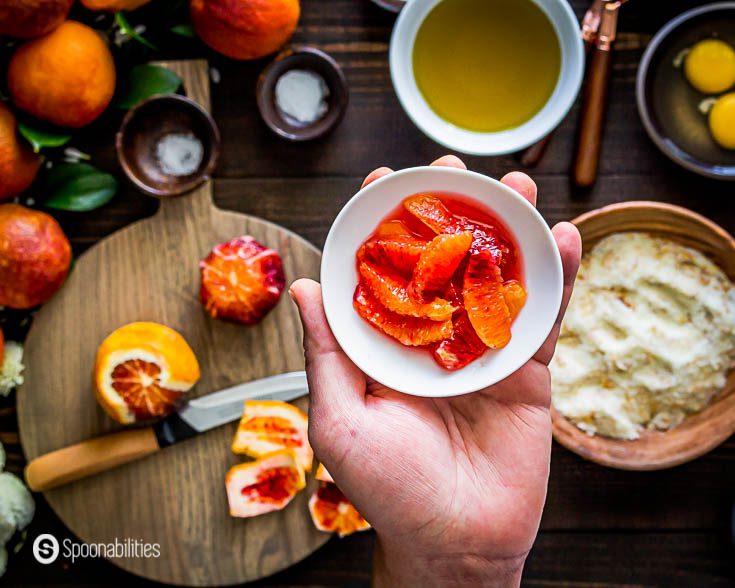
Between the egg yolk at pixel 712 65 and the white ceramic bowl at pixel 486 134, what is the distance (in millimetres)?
381

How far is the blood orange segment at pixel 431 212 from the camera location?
1.32 meters

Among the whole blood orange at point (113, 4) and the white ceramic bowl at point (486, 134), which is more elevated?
the whole blood orange at point (113, 4)

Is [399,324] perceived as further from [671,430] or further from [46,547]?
[46,547]

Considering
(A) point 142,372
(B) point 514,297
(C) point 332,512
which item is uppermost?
(B) point 514,297

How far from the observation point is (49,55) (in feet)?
5.33

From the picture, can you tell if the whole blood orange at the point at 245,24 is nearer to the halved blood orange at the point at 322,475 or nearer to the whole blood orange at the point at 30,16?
the whole blood orange at the point at 30,16

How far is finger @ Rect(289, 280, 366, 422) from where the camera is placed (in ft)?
4.34

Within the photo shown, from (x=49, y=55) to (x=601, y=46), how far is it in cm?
126

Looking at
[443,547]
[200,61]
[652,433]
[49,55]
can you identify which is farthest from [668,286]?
[49,55]

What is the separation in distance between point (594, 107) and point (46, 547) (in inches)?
70.6

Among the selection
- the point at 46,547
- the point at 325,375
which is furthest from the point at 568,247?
the point at 46,547

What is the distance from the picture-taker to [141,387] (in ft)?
5.63

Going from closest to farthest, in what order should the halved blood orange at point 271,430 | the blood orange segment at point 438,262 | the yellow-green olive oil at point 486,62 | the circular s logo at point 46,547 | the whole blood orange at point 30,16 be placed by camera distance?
the blood orange segment at point 438,262, the whole blood orange at point 30,16, the yellow-green olive oil at point 486,62, the halved blood orange at point 271,430, the circular s logo at point 46,547

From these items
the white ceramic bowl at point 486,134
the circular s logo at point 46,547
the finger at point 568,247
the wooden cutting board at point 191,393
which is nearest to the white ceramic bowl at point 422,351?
the finger at point 568,247
